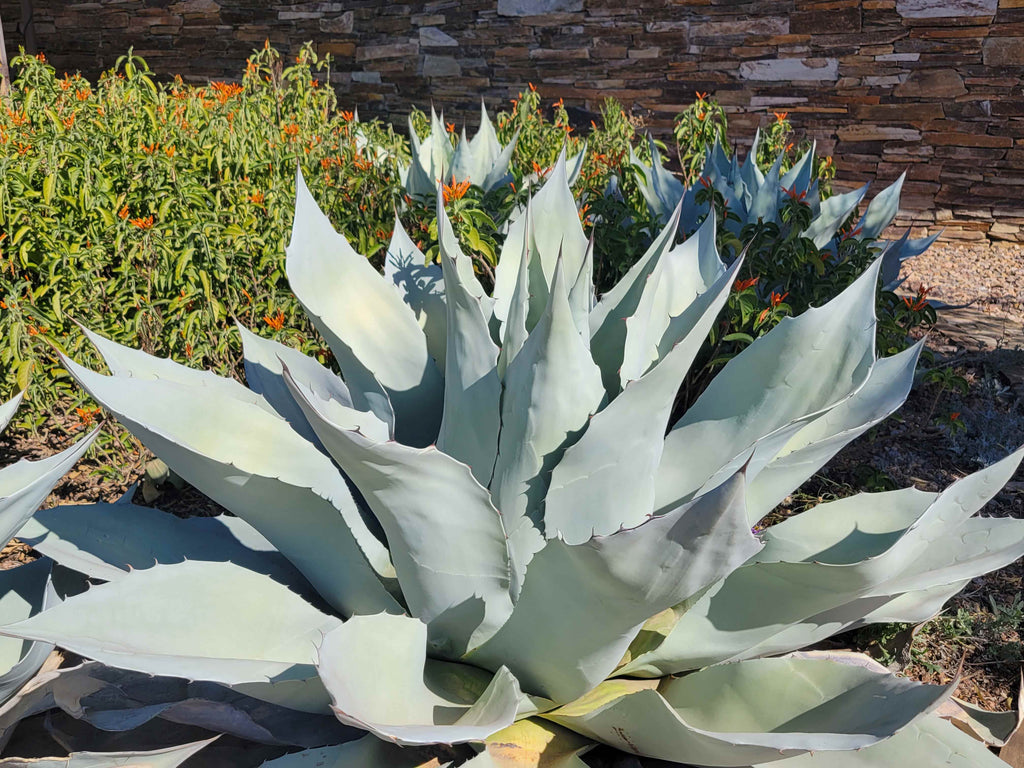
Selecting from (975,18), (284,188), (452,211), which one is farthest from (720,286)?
(975,18)

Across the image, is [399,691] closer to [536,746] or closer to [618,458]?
[536,746]

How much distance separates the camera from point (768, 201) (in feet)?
10.4

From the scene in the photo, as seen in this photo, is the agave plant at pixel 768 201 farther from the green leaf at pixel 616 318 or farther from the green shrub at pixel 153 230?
the green leaf at pixel 616 318

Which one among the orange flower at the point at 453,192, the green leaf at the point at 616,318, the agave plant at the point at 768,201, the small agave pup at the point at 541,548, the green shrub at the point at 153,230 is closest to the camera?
the small agave pup at the point at 541,548

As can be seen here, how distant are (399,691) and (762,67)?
20.0 feet

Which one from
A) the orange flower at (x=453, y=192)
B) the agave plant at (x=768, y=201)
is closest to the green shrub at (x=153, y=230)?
the orange flower at (x=453, y=192)

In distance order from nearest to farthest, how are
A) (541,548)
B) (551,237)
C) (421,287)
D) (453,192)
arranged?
(541,548) < (551,237) < (421,287) < (453,192)

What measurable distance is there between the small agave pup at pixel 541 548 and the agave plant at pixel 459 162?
5.52 feet

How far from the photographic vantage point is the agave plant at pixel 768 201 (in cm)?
315

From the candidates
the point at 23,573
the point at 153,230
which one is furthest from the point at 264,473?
the point at 153,230

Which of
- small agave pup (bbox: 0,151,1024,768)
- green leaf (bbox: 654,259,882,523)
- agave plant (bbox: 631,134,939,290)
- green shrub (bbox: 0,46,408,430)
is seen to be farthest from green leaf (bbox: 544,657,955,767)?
agave plant (bbox: 631,134,939,290)

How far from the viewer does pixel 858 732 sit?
1111 millimetres

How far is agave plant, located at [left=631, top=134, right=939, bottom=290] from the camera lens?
3.15 metres

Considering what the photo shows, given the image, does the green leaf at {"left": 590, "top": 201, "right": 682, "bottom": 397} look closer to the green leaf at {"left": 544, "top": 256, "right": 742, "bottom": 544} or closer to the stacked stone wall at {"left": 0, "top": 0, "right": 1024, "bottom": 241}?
the green leaf at {"left": 544, "top": 256, "right": 742, "bottom": 544}
